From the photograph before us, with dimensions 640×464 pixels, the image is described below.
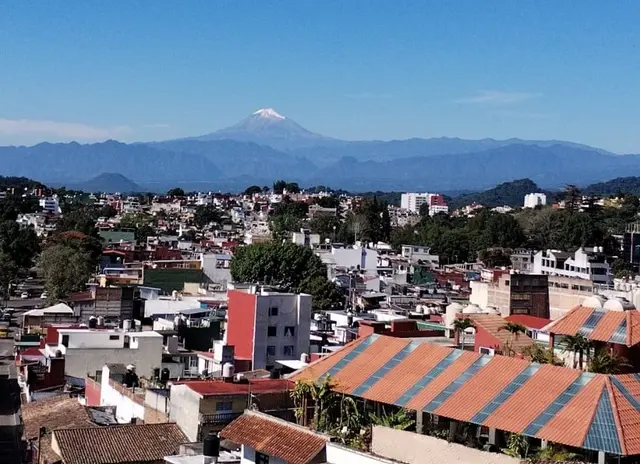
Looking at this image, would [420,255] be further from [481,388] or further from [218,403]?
[481,388]

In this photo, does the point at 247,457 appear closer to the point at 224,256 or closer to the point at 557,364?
the point at 557,364

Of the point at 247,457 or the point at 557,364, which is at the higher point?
Answer: the point at 557,364

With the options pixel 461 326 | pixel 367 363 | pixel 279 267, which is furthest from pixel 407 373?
pixel 279 267

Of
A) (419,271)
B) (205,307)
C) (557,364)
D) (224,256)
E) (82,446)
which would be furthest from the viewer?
(419,271)

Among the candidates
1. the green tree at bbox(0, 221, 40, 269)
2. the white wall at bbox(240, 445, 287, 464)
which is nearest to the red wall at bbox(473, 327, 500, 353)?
the white wall at bbox(240, 445, 287, 464)

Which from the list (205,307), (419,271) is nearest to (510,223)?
(419,271)

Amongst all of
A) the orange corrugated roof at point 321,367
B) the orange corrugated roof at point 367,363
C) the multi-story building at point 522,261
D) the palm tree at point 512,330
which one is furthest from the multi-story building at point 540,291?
the orange corrugated roof at point 367,363

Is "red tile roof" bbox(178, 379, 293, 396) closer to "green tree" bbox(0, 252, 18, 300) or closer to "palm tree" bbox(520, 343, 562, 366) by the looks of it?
"palm tree" bbox(520, 343, 562, 366)
